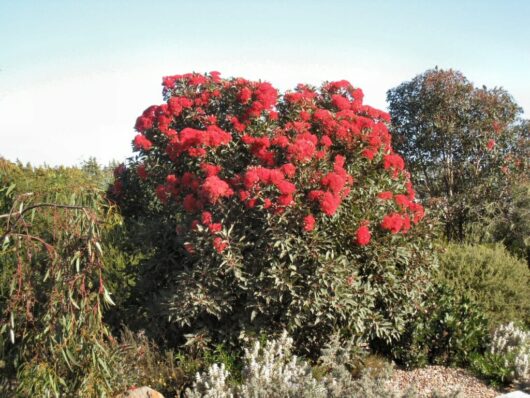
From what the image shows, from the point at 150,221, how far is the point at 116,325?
1327 mm

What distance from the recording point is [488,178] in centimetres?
1358

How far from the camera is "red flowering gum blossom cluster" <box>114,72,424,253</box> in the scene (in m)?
5.78

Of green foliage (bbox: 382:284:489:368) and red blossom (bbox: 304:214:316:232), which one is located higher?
red blossom (bbox: 304:214:316:232)

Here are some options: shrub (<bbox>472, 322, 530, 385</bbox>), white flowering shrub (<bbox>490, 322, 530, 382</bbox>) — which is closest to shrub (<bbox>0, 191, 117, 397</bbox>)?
shrub (<bbox>472, 322, 530, 385</bbox>)

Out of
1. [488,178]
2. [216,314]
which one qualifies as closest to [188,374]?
[216,314]

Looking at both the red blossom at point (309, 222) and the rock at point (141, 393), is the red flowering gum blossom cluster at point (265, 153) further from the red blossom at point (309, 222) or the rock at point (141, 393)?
the rock at point (141, 393)

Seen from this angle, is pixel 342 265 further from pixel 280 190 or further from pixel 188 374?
pixel 188 374

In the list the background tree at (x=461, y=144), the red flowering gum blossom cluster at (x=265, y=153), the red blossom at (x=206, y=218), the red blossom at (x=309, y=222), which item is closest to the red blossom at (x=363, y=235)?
the red flowering gum blossom cluster at (x=265, y=153)

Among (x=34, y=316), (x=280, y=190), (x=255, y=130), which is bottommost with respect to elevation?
(x=34, y=316)

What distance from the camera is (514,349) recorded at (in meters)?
6.80

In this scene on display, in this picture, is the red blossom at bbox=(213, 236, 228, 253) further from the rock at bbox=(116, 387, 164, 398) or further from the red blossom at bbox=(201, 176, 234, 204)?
the rock at bbox=(116, 387, 164, 398)

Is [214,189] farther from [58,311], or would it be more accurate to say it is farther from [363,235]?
[58,311]

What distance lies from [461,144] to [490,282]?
6.51m

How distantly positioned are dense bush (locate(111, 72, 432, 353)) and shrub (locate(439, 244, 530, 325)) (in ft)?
4.72
